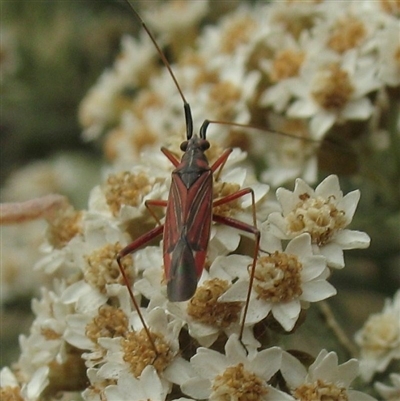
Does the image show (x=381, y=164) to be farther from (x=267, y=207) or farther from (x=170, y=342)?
(x=170, y=342)

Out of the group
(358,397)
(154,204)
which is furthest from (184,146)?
(358,397)

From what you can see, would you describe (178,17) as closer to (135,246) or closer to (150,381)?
(135,246)

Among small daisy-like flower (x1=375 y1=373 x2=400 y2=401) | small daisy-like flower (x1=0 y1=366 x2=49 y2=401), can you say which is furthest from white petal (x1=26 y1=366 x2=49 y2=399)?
small daisy-like flower (x1=375 y1=373 x2=400 y2=401)

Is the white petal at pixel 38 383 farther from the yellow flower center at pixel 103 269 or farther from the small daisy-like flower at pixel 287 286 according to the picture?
the small daisy-like flower at pixel 287 286

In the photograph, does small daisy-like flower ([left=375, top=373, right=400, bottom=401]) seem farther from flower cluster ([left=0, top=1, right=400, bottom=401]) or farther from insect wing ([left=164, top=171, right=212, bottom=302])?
insect wing ([left=164, top=171, right=212, bottom=302])

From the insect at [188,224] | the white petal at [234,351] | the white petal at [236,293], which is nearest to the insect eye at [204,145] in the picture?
the insect at [188,224]

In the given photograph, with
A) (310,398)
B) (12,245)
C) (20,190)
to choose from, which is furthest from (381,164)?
(20,190)

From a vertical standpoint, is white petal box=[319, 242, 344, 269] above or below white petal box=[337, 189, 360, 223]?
below
